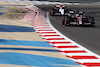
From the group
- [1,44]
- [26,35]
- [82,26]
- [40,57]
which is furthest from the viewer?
[82,26]

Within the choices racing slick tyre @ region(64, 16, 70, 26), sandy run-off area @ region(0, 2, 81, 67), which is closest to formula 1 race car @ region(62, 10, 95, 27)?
racing slick tyre @ region(64, 16, 70, 26)

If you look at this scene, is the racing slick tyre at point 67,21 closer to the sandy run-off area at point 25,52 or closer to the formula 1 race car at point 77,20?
the formula 1 race car at point 77,20

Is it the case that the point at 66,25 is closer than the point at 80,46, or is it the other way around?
the point at 80,46

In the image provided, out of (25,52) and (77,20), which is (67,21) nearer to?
(77,20)

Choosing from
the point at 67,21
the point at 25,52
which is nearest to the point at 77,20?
the point at 67,21

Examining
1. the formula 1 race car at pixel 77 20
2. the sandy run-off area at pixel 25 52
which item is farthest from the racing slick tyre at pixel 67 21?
the sandy run-off area at pixel 25 52

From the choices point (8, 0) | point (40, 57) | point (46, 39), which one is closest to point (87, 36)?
point (46, 39)

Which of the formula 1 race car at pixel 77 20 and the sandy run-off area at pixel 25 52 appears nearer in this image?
the sandy run-off area at pixel 25 52

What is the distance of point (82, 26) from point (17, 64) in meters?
9.34

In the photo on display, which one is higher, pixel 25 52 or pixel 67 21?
pixel 25 52

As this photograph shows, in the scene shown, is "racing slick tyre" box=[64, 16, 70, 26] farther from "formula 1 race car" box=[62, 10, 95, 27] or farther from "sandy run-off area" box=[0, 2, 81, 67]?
"sandy run-off area" box=[0, 2, 81, 67]

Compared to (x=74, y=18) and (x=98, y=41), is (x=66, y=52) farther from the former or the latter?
(x=74, y=18)

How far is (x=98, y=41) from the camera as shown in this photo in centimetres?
1070

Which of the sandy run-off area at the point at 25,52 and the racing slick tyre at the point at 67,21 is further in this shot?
the racing slick tyre at the point at 67,21
